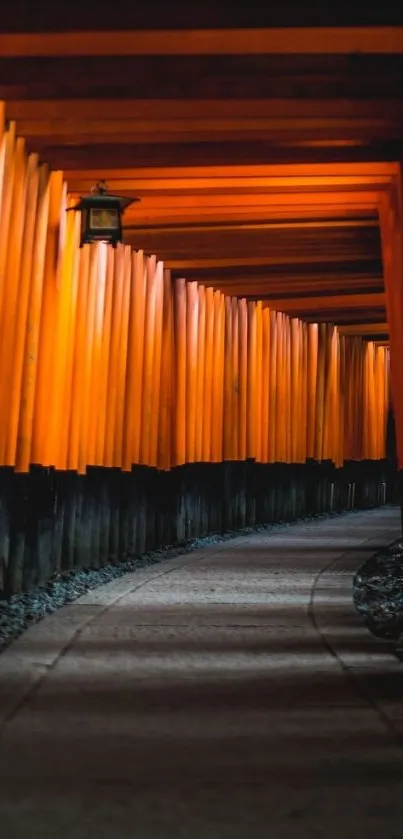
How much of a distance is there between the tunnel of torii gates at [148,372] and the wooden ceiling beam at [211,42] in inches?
27.6

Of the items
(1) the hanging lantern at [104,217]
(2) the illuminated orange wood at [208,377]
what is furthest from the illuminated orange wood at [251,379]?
(1) the hanging lantern at [104,217]

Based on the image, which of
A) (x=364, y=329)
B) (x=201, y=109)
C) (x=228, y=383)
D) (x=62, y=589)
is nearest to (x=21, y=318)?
(x=201, y=109)

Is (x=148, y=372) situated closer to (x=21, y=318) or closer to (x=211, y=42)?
(x=21, y=318)

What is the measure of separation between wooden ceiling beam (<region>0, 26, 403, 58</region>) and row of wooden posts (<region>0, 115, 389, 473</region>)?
0.78 meters

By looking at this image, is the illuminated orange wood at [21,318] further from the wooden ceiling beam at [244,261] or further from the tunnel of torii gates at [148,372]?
the wooden ceiling beam at [244,261]

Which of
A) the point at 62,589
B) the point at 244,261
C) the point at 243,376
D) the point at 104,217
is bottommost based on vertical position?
the point at 62,589

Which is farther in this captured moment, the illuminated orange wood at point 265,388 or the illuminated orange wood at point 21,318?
the illuminated orange wood at point 265,388

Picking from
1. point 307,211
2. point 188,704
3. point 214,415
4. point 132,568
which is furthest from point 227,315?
point 188,704

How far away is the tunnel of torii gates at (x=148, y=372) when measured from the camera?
689 cm

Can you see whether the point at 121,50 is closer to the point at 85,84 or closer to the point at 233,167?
the point at 85,84

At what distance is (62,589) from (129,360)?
2.76 m

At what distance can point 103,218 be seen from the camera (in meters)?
7.02

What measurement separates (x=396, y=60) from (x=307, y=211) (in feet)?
8.74

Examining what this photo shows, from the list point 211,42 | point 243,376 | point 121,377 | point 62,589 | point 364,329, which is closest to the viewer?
point 211,42
